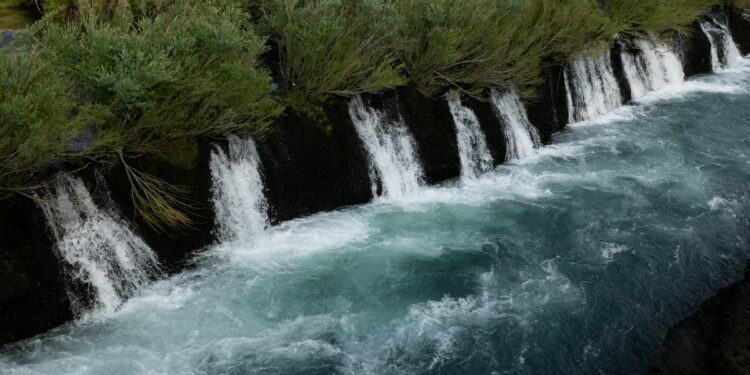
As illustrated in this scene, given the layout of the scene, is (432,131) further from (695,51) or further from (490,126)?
(695,51)

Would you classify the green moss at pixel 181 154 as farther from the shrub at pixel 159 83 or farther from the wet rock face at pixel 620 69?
the wet rock face at pixel 620 69

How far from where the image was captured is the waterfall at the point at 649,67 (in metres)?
24.3

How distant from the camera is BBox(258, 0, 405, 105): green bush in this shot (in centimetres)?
1436

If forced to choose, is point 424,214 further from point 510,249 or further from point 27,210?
point 27,210

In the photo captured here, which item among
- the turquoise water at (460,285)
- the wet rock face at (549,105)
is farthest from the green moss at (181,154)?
the wet rock face at (549,105)

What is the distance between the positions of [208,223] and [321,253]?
8.03ft

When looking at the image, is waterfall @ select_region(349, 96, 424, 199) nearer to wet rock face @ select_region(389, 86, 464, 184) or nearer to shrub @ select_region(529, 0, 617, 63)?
wet rock face @ select_region(389, 86, 464, 184)

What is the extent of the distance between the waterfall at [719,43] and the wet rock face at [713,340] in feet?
62.9

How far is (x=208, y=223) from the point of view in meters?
13.1

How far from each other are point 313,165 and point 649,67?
16.6 metres

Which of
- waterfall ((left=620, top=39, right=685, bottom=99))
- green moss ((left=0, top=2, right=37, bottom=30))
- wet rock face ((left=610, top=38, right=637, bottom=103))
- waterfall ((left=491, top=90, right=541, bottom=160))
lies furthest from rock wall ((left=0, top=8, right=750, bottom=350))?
green moss ((left=0, top=2, right=37, bottom=30))

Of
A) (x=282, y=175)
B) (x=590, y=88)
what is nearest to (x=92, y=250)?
(x=282, y=175)

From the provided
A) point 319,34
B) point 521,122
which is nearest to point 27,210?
point 319,34

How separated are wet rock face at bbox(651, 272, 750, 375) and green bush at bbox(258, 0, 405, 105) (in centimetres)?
836
